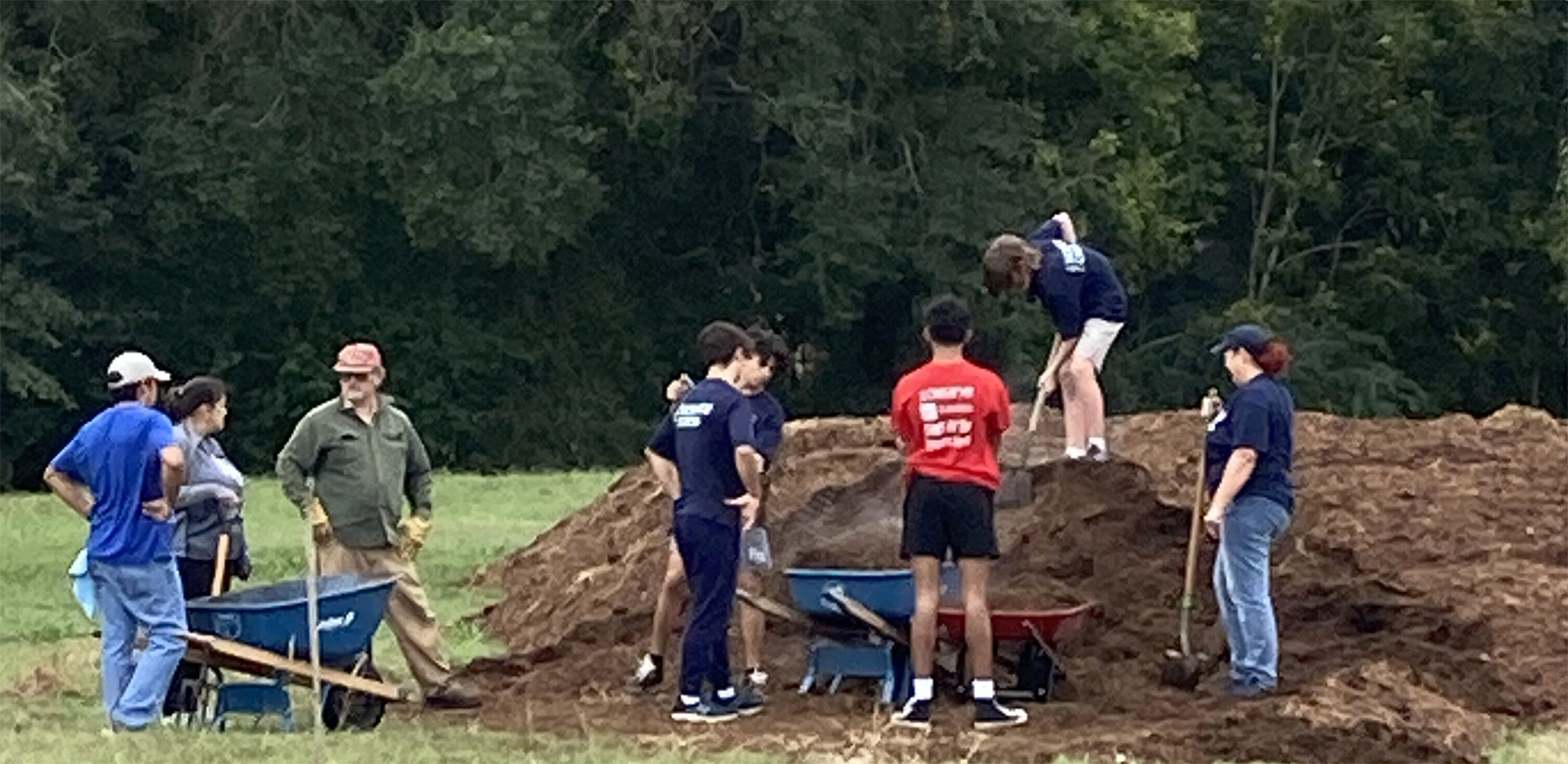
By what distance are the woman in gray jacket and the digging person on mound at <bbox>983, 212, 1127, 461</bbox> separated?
410 cm

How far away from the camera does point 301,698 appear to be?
1352 centimetres

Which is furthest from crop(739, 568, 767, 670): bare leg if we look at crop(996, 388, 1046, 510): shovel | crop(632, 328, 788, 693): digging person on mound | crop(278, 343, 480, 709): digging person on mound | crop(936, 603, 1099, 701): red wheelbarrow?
crop(996, 388, 1046, 510): shovel

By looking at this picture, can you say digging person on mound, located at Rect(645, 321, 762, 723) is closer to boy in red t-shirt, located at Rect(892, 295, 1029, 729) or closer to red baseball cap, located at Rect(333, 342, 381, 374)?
boy in red t-shirt, located at Rect(892, 295, 1029, 729)

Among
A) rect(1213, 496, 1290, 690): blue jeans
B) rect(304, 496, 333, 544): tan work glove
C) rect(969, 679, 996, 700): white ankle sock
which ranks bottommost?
rect(969, 679, 996, 700): white ankle sock

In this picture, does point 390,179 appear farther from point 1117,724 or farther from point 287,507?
point 1117,724

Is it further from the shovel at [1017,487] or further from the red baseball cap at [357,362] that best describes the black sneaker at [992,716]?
the red baseball cap at [357,362]

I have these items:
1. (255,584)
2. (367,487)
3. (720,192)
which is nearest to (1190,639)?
(367,487)

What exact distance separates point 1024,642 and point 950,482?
1180 mm

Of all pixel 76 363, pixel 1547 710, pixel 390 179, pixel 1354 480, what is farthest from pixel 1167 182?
pixel 1547 710

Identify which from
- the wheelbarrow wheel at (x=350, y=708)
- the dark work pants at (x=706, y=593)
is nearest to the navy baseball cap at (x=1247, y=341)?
the dark work pants at (x=706, y=593)

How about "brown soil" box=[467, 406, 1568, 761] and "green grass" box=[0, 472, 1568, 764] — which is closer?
"green grass" box=[0, 472, 1568, 764]

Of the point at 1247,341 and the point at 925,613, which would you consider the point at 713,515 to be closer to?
Answer: the point at 925,613

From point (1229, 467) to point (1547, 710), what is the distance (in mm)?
1913

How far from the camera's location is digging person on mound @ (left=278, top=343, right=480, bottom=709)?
12.7m
